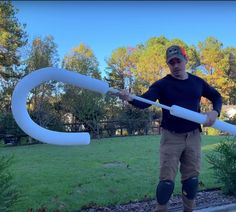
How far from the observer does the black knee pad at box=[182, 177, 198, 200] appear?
3.19m

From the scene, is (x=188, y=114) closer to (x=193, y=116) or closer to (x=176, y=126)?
(x=193, y=116)

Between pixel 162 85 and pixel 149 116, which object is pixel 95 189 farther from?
pixel 149 116

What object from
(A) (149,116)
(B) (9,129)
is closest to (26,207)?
(B) (9,129)

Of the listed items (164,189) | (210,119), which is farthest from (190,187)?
(210,119)

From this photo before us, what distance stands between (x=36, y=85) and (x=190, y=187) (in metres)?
1.72

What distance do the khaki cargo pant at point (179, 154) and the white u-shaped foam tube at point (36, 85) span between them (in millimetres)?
1003

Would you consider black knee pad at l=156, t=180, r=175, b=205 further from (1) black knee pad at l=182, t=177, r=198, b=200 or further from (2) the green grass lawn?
(2) the green grass lawn

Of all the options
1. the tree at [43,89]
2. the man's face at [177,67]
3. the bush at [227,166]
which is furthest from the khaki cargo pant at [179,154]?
the tree at [43,89]

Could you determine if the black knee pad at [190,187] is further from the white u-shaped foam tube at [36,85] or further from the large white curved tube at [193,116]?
the white u-shaped foam tube at [36,85]

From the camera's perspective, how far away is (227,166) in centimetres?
467

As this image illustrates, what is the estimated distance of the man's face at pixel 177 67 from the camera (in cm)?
303

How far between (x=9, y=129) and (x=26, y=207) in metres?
13.6

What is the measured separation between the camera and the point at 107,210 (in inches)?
161

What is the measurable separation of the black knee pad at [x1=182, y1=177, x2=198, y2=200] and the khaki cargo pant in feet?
0.12
